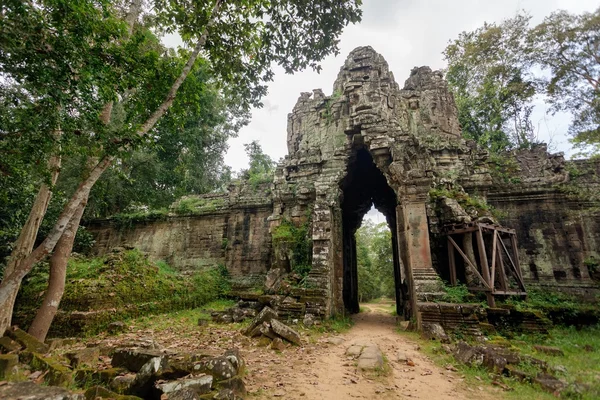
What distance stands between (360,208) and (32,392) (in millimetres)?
13928

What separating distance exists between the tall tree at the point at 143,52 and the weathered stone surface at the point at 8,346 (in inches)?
23.7

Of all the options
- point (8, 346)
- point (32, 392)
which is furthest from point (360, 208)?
point (32, 392)

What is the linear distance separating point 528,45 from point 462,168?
30.7ft

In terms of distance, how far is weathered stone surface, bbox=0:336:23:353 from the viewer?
4.13m

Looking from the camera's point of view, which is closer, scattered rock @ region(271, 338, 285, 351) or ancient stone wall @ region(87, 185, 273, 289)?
scattered rock @ region(271, 338, 285, 351)

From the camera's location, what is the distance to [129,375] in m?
3.60

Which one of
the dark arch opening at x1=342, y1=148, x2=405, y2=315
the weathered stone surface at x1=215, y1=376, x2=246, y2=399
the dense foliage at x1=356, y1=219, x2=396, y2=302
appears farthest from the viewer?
the dense foliage at x1=356, y1=219, x2=396, y2=302

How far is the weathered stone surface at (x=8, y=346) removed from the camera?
163 inches

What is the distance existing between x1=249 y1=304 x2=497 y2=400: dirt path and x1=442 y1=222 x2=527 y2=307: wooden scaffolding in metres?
3.24

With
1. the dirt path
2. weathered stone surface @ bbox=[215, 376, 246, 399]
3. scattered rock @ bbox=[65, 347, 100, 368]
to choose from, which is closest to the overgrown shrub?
scattered rock @ bbox=[65, 347, 100, 368]

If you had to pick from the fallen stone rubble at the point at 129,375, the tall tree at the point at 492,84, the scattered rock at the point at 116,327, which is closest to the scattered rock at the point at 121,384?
the fallen stone rubble at the point at 129,375

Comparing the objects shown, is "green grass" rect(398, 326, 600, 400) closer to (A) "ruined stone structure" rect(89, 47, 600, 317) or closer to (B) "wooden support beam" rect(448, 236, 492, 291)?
(B) "wooden support beam" rect(448, 236, 492, 291)

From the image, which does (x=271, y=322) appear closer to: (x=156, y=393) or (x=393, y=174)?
(x=156, y=393)

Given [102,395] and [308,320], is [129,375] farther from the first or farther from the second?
[308,320]
